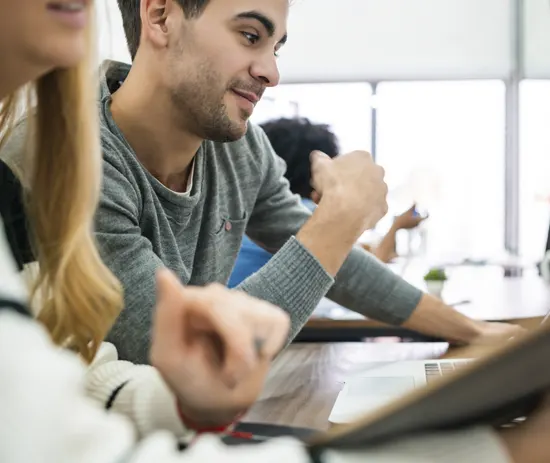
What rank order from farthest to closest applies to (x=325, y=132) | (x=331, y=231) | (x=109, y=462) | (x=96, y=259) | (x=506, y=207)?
(x=506, y=207) → (x=325, y=132) → (x=331, y=231) → (x=96, y=259) → (x=109, y=462)

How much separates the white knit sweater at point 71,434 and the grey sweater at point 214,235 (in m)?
0.54

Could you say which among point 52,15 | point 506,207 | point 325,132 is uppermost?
point 52,15

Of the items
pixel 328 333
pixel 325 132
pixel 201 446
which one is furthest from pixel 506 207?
pixel 201 446

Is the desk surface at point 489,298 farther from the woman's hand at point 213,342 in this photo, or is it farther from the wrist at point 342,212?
the woman's hand at point 213,342

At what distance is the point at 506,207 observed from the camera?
19.0 ft

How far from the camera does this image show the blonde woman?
38 centimetres

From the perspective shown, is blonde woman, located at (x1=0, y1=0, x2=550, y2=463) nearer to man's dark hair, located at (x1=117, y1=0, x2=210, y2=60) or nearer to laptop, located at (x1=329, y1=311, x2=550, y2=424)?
laptop, located at (x1=329, y1=311, x2=550, y2=424)

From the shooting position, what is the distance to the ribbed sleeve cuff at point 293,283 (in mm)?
998

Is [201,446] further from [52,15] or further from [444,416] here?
[52,15]

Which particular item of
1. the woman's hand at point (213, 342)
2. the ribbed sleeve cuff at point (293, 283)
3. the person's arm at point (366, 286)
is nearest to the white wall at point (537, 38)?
the person's arm at point (366, 286)

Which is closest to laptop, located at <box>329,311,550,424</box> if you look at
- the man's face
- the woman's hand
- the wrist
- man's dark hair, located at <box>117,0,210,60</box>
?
the wrist

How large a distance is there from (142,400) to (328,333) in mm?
1222

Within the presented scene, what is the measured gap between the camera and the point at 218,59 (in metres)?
1.23

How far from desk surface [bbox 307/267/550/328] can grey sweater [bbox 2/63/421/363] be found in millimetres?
305
